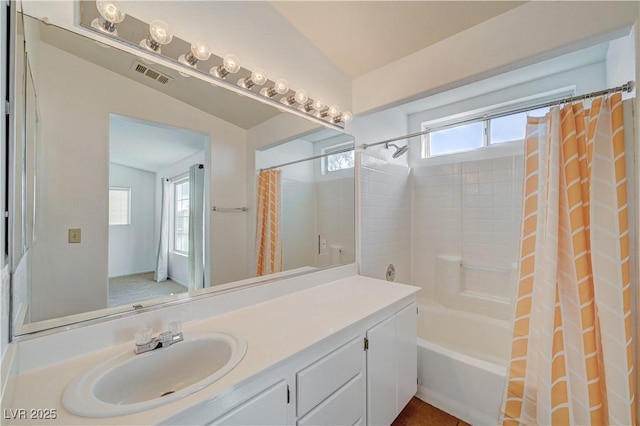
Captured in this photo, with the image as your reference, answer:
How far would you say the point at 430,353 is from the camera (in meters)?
1.74

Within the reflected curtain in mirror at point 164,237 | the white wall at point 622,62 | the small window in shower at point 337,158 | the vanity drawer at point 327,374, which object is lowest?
the vanity drawer at point 327,374

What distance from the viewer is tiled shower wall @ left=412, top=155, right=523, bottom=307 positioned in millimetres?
2283

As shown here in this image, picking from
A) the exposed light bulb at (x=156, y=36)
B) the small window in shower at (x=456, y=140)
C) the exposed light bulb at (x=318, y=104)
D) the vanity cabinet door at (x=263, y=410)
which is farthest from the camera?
the small window in shower at (x=456, y=140)

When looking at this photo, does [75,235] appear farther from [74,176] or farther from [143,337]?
[143,337]

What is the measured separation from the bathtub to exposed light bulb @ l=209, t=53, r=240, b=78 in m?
2.09

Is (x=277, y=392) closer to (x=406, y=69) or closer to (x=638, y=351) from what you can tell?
(x=638, y=351)

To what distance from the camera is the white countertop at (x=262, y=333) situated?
0.65 meters

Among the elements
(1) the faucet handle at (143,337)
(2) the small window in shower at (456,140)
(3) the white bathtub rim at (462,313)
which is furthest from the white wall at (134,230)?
(2) the small window in shower at (456,140)

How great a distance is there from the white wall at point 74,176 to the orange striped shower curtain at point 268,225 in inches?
26.6

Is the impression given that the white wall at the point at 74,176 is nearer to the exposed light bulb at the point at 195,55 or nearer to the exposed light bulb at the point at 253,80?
the exposed light bulb at the point at 195,55

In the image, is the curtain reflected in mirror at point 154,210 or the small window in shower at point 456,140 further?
the small window in shower at point 456,140

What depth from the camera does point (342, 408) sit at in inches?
43.8

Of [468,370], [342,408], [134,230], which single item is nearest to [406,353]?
[468,370]

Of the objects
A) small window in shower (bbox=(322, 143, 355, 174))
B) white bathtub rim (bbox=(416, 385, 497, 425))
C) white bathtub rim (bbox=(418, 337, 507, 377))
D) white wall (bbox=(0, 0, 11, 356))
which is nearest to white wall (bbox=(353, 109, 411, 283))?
small window in shower (bbox=(322, 143, 355, 174))
